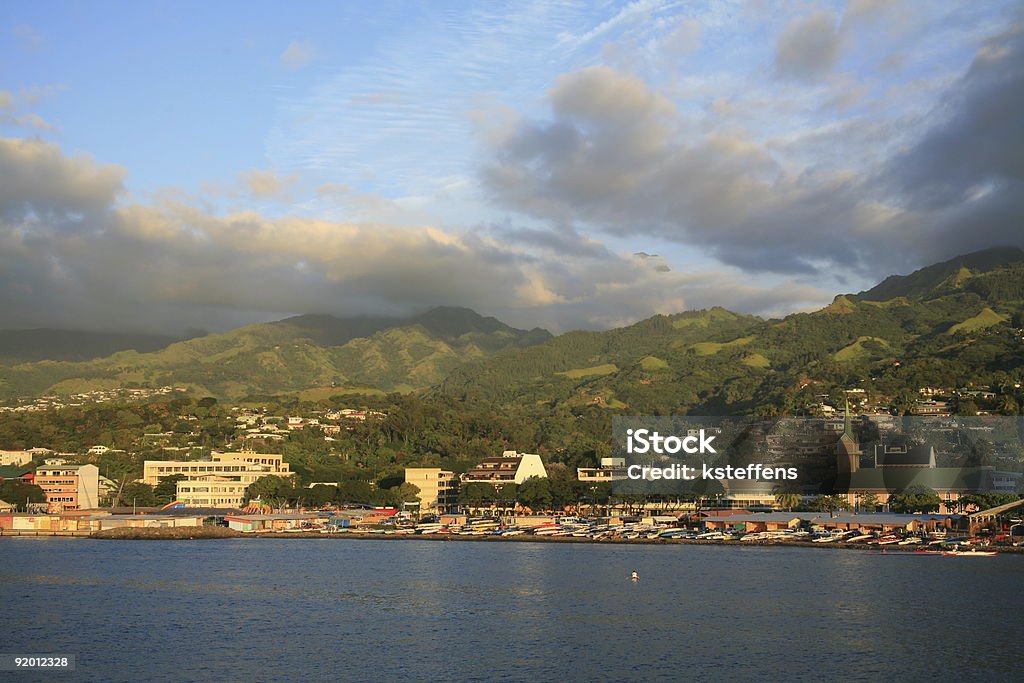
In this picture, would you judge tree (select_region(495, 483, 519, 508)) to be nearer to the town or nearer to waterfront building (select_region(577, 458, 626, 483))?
the town

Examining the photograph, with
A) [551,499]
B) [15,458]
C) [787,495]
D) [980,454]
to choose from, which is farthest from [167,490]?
[980,454]

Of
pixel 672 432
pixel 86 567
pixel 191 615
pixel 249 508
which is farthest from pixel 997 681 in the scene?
pixel 672 432

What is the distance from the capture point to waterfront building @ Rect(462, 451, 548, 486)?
494 feet

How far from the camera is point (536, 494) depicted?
13438 cm

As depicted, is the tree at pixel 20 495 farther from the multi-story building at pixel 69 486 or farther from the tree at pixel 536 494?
the tree at pixel 536 494

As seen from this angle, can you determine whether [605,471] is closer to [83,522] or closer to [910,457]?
[910,457]

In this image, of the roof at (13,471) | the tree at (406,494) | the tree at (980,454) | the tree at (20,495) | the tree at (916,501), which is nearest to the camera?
the tree at (916,501)

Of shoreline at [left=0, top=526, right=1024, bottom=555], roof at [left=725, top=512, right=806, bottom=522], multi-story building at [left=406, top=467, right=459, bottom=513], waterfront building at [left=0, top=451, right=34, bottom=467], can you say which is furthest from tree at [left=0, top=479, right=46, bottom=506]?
roof at [left=725, top=512, right=806, bottom=522]

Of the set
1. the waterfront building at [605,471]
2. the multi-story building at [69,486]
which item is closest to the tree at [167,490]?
the multi-story building at [69,486]

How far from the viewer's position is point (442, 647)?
140 feet

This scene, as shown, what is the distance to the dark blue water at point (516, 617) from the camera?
38.9 meters

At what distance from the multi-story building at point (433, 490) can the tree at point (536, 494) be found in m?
17.2

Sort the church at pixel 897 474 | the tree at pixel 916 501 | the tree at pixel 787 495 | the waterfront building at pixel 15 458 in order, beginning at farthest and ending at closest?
the waterfront building at pixel 15 458
the tree at pixel 787 495
the church at pixel 897 474
the tree at pixel 916 501

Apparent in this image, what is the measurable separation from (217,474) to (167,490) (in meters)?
7.06
